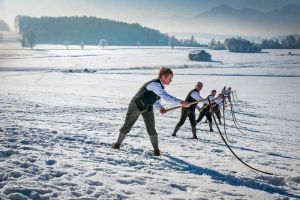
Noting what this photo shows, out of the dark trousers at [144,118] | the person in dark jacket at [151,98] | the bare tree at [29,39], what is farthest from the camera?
the bare tree at [29,39]

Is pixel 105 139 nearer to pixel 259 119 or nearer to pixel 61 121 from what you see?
pixel 61 121

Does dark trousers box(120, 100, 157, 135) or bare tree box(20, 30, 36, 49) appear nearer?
dark trousers box(120, 100, 157, 135)

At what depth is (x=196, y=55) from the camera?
105 meters

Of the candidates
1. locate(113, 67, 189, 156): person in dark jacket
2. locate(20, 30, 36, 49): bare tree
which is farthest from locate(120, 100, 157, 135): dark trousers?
locate(20, 30, 36, 49): bare tree

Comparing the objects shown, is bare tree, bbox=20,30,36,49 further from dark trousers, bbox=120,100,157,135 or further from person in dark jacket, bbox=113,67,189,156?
person in dark jacket, bbox=113,67,189,156

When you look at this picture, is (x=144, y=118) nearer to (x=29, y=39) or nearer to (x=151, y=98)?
(x=151, y=98)

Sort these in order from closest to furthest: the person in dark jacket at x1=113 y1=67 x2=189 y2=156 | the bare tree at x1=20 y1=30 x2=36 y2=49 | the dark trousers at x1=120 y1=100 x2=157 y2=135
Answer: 1. the person in dark jacket at x1=113 y1=67 x2=189 y2=156
2. the dark trousers at x1=120 y1=100 x2=157 y2=135
3. the bare tree at x1=20 y1=30 x2=36 y2=49

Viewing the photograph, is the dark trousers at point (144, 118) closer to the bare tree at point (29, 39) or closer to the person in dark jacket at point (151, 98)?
the person in dark jacket at point (151, 98)

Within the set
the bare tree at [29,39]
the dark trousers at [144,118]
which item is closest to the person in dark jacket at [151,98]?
the dark trousers at [144,118]

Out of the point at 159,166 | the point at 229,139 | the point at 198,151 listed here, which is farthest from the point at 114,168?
the point at 229,139

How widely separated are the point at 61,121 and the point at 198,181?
28.0 ft

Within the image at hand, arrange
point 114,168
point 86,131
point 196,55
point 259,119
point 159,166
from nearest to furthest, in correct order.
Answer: point 114,168
point 159,166
point 86,131
point 259,119
point 196,55

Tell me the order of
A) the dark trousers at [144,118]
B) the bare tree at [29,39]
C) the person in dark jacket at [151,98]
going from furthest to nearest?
the bare tree at [29,39] < the dark trousers at [144,118] < the person in dark jacket at [151,98]

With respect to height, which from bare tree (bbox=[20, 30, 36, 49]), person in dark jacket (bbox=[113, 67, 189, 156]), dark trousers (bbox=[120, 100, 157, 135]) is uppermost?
bare tree (bbox=[20, 30, 36, 49])
